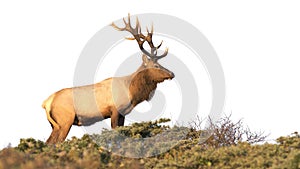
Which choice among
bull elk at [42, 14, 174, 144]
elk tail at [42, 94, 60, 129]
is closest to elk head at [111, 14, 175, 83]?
bull elk at [42, 14, 174, 144]

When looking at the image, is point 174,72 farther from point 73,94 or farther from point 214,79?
point 73,94

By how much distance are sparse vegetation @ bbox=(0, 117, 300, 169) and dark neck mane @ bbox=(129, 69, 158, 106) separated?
3391 mm

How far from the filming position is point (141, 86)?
17.6 m

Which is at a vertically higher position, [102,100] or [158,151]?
[102,100]

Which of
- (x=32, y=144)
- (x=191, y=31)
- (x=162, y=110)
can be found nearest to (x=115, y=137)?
→ (x=32, y=144)

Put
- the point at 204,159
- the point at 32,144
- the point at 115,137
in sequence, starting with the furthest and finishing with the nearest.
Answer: the point at 115,137
the point at 32,144
the point at 204,159

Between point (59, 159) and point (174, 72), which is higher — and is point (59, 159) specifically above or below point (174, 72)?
below

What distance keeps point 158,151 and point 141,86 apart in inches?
227

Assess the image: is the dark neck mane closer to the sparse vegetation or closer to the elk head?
the elk head

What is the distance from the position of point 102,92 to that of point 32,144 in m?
6.48

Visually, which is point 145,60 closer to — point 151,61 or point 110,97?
point 151,61

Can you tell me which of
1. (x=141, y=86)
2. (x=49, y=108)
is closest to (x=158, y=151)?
(x=141, y=86)

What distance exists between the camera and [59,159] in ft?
30.8

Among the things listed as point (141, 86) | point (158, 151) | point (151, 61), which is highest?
point (151, 61)
